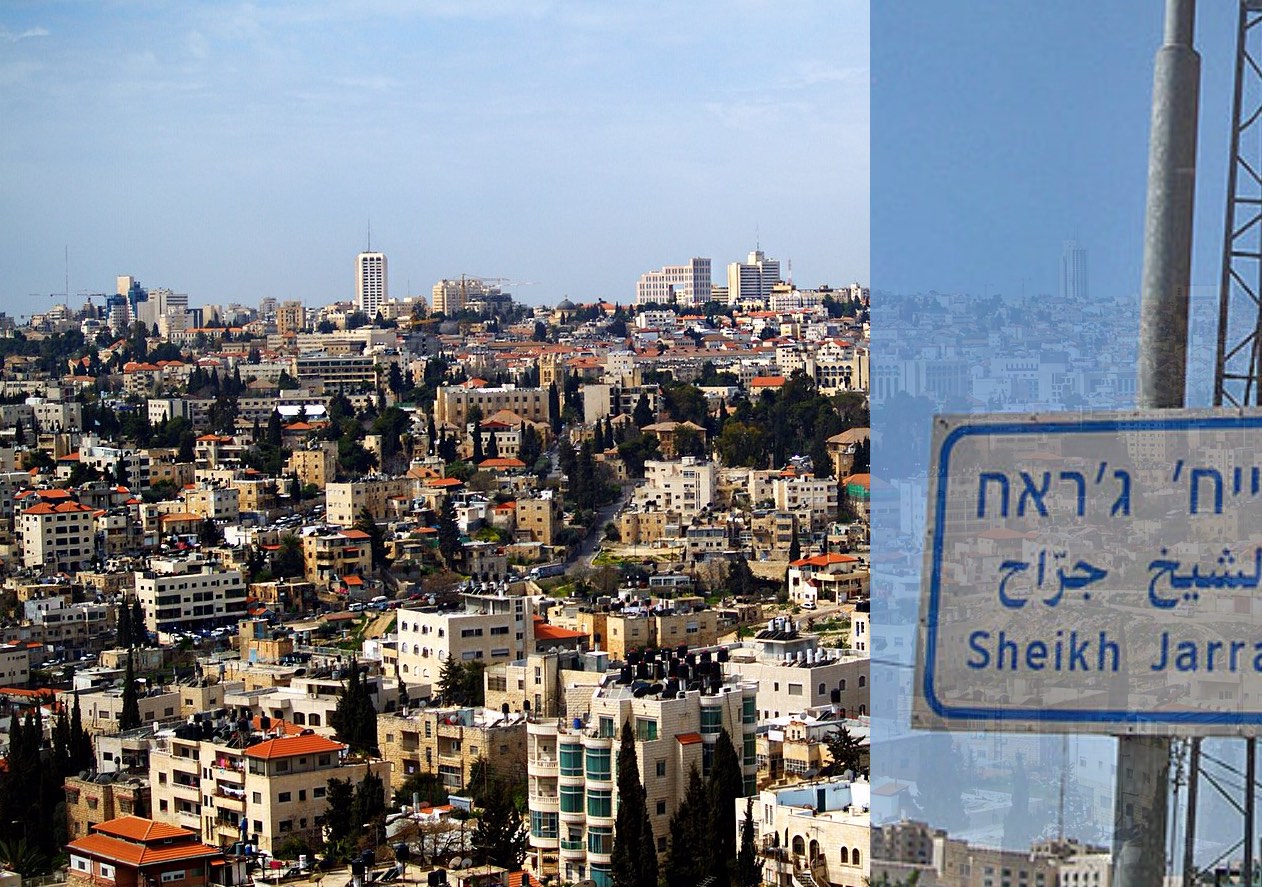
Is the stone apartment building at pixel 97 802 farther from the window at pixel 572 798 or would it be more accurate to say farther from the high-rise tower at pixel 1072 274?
the high-rise tower at pixel 1072 274

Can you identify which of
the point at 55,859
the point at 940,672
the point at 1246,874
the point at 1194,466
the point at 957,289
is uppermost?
the point at 957,289

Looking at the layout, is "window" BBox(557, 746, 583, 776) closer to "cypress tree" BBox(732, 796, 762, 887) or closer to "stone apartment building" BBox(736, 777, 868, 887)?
"stone apartment building" BBox(736, 777, 868, 887)

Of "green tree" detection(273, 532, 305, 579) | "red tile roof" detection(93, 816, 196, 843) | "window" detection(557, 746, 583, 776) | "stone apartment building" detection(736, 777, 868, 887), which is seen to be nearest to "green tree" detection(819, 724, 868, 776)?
"stone apartment building" detection(736, 777, 868, 887)

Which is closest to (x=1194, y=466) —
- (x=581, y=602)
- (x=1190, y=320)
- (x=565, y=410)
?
(x=1190, y=320)

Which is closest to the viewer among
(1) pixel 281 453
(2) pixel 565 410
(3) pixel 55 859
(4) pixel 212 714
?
(3) pixel 55 859

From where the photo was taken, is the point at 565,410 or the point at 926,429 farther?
the point at 565,410

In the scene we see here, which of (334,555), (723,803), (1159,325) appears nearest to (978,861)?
(1159,325)

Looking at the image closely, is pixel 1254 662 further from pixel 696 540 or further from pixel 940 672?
pixel 696 540

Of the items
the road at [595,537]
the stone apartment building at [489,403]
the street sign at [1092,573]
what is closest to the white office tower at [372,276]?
the stone apartment building at [489,403]
